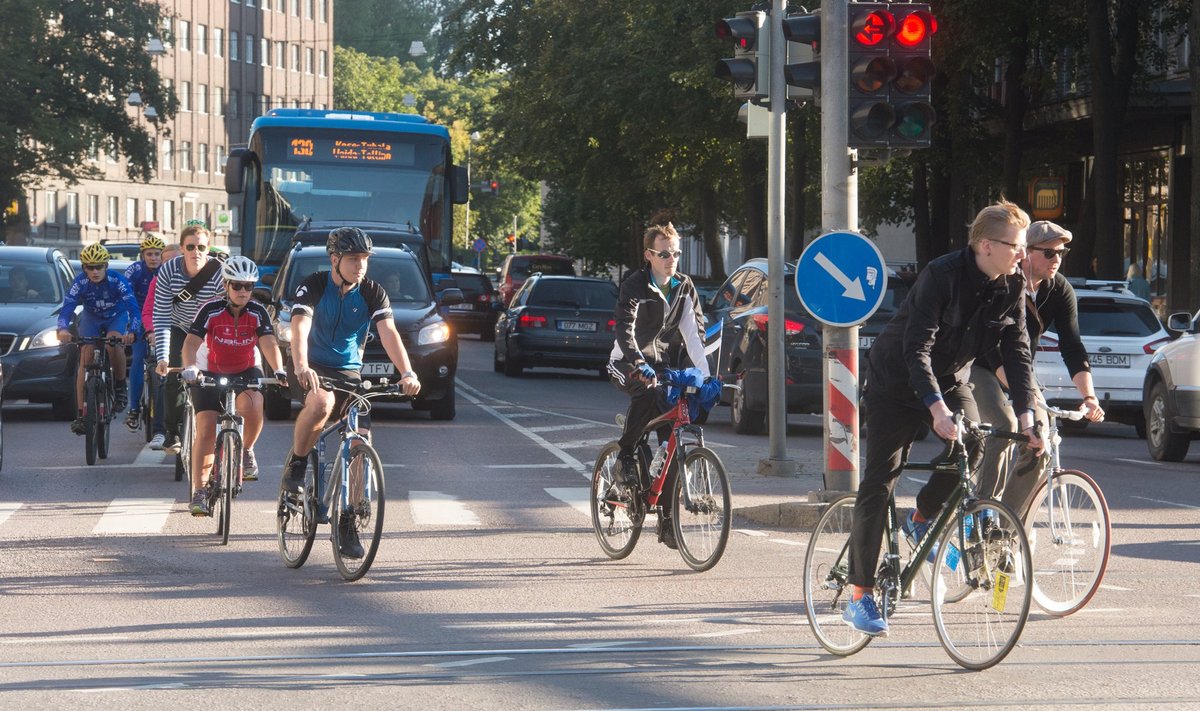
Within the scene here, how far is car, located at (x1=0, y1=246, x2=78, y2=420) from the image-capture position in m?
20.3

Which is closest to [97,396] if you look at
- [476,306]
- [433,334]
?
[433,334]

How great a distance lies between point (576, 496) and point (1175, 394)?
6600 mm

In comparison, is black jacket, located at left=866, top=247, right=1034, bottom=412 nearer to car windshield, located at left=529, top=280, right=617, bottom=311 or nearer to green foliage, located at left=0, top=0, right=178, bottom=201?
car windshield, located at left=529, top=280, right=617, bottom=311

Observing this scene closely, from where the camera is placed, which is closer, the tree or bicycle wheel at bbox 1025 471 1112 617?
bicycle wheel at bbox 1025 471 1112 617

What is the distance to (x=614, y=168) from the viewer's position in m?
46.8

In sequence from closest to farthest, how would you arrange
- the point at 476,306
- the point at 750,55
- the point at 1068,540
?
the point at 1068,540 < the point at 750,55 < the point at 476,306

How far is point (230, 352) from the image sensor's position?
38.6 ft

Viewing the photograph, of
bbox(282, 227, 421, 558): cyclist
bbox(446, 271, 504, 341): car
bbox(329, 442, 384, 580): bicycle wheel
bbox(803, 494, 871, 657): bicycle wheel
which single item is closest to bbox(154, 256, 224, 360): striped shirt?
bbox(282, 227, 421, 558): cyclist

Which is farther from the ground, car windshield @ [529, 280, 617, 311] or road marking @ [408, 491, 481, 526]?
car windshield @ [529, 280, 617, 311]

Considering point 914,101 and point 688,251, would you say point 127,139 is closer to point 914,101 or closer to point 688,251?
point 688,251

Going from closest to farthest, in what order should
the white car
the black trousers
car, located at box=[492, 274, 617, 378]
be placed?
the black trousers, the white car, car, located at box=[492, 274, 617, 378]

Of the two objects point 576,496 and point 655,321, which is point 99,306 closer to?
point 576,496

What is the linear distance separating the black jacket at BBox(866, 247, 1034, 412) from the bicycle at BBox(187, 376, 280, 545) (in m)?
4.44

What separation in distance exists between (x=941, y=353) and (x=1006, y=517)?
0.82 m
